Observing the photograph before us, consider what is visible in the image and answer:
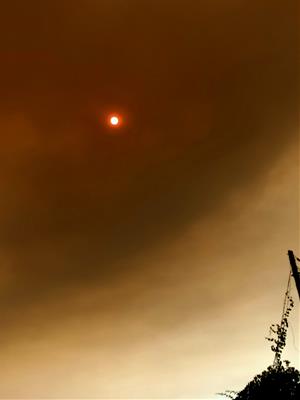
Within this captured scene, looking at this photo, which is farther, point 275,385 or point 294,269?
point 275,385

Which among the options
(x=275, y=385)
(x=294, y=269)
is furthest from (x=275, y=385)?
(x=294, y=269)

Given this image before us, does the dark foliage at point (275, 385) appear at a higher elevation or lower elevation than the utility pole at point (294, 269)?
lower

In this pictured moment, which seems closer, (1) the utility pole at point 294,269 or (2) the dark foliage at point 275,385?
(1) the utility pole at point 294,269

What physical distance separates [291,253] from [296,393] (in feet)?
68.4

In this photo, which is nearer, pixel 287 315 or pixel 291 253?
pixel 291 253

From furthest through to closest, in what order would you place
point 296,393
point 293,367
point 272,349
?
point 293,367, point 296,393, point 272,349

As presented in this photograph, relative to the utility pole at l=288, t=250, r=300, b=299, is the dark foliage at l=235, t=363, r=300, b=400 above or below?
below

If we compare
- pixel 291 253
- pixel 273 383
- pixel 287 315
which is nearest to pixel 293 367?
pixel 273 383

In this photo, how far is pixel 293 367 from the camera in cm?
3731

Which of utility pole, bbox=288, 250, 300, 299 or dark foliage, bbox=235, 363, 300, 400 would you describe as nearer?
utility pole, bbox=288, 250, 300, 299

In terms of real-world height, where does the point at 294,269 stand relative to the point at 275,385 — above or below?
above

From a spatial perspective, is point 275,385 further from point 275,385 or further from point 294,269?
point 294,269

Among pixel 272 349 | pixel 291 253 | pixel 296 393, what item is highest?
pixel 291 253

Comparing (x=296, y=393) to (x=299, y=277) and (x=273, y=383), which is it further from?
(x=299, y=277)
